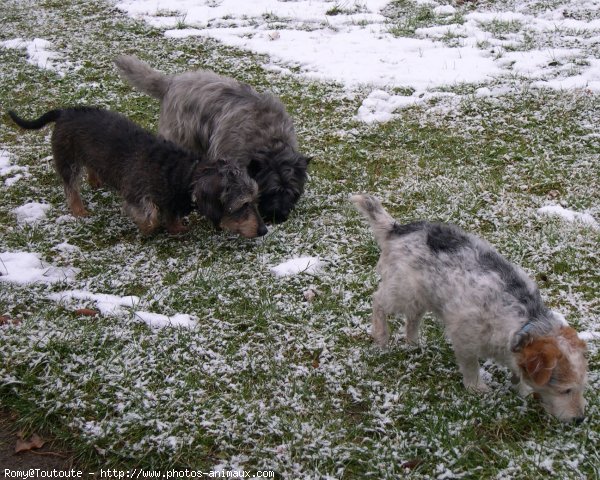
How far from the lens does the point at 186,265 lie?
5230mm

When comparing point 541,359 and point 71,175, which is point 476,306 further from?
point 71,175

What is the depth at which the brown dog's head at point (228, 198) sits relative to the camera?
535 centimetres

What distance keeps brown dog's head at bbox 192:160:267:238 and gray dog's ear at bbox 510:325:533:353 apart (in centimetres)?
276

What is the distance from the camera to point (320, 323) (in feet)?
14.6

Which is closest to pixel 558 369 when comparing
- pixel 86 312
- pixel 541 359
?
pixel 541 359

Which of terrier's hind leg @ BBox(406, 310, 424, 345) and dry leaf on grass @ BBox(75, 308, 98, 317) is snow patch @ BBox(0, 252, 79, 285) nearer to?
dry leaf on grass @ BBox(75, 308, 98, 317)

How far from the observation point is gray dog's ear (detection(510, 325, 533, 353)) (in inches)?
128

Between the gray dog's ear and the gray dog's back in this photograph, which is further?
the gray dog's back

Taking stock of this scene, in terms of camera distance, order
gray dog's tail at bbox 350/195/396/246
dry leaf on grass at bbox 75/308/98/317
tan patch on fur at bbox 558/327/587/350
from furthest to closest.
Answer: dry leaf on grass at bbox 75/308/98/317 → gray dog's tail at bbox 350/195/396/246 → tan patch on fur at bbox 558/327/587/350

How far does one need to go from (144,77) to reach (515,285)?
5.38 m

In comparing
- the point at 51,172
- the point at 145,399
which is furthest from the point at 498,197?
the point at 51,172

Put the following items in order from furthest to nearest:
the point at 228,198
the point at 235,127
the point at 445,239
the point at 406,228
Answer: the point at 235,127 < the point at 228,198 < the point at 406,228 < the point at 445,239

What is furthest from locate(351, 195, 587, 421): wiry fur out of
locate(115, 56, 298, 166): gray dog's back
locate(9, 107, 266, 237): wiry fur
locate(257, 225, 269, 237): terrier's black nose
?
locate(115, 56, 298, 166): gray dog's back

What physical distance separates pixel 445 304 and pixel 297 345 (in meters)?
1.21
